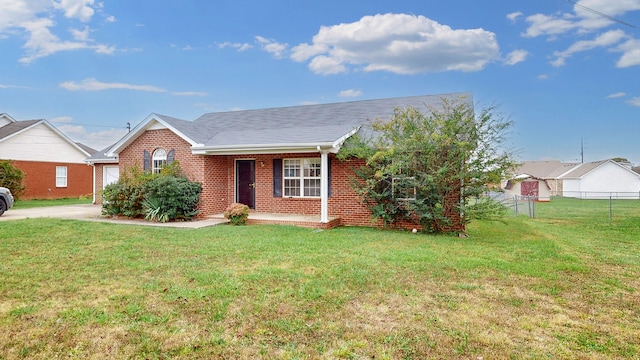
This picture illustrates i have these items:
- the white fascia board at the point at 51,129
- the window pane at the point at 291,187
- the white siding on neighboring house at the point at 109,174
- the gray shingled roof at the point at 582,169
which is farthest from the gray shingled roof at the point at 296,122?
the gray shingled roof at the point at 582,169

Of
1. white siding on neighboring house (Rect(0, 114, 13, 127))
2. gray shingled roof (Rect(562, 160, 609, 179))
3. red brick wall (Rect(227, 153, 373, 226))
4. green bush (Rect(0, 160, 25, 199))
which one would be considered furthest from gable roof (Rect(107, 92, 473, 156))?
gray shingled roof (Rect(562, 160, 609, 179))

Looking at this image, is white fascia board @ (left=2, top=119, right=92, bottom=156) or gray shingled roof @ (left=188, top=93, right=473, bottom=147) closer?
gray shingled roof @ (left=188, top=93, right=473, bottom=147)

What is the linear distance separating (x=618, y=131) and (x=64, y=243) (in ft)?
97.3

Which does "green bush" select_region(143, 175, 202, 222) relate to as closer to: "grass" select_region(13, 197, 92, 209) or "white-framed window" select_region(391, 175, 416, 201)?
"white-framed window" select_region(391, 175, 416, 201)

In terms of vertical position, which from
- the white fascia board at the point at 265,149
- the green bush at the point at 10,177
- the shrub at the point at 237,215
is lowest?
the shrub at the point at 237,215

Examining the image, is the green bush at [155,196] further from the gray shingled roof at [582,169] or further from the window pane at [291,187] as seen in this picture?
the gray shingled roof at [582,169]

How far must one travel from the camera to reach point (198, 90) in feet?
68.4

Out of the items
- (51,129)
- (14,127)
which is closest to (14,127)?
(14,127)

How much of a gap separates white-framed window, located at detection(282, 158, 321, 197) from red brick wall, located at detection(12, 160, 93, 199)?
61.6ft

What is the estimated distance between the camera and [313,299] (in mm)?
4707

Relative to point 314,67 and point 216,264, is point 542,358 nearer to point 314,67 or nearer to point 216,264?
point 216,264

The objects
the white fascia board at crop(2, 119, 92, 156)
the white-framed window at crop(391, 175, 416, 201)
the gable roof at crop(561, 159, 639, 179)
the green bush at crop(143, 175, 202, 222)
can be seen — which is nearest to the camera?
the white-framed window at crop(391, 175, 416, 201)

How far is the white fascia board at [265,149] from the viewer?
1135 centimetres

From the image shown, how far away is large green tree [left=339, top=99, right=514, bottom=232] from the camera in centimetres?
991
